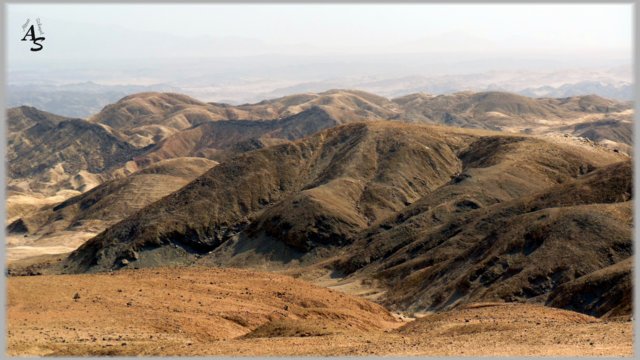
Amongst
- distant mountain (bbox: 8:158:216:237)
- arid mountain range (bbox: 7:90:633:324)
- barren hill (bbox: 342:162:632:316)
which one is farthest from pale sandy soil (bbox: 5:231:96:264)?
barren hill (bbox: 342:162:632:316)

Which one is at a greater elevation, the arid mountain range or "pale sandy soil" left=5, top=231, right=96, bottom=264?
the arid mountain range

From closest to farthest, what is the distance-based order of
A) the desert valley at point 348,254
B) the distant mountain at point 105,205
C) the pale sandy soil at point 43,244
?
1. the desert valley at point 348,254
2. the pale sandy soil at point 43,244
3. the distant mountain at point 105,205

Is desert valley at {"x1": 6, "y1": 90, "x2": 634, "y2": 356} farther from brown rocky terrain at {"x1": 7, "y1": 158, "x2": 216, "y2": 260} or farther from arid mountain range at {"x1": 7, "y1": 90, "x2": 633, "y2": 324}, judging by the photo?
brown rocky terrain at {"x1": 7, "y1": 158, "x2": 216, "y2": 260}

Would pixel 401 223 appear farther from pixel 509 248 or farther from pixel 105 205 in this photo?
pixel 105 205

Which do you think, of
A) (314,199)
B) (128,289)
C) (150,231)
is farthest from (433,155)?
(128,289)

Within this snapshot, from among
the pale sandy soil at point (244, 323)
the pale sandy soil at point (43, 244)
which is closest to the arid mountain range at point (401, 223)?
the pale sandy soil at point (43, 244)

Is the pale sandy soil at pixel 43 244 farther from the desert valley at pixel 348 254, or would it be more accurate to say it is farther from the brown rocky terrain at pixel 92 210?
the desert valley at pixel 348 254
